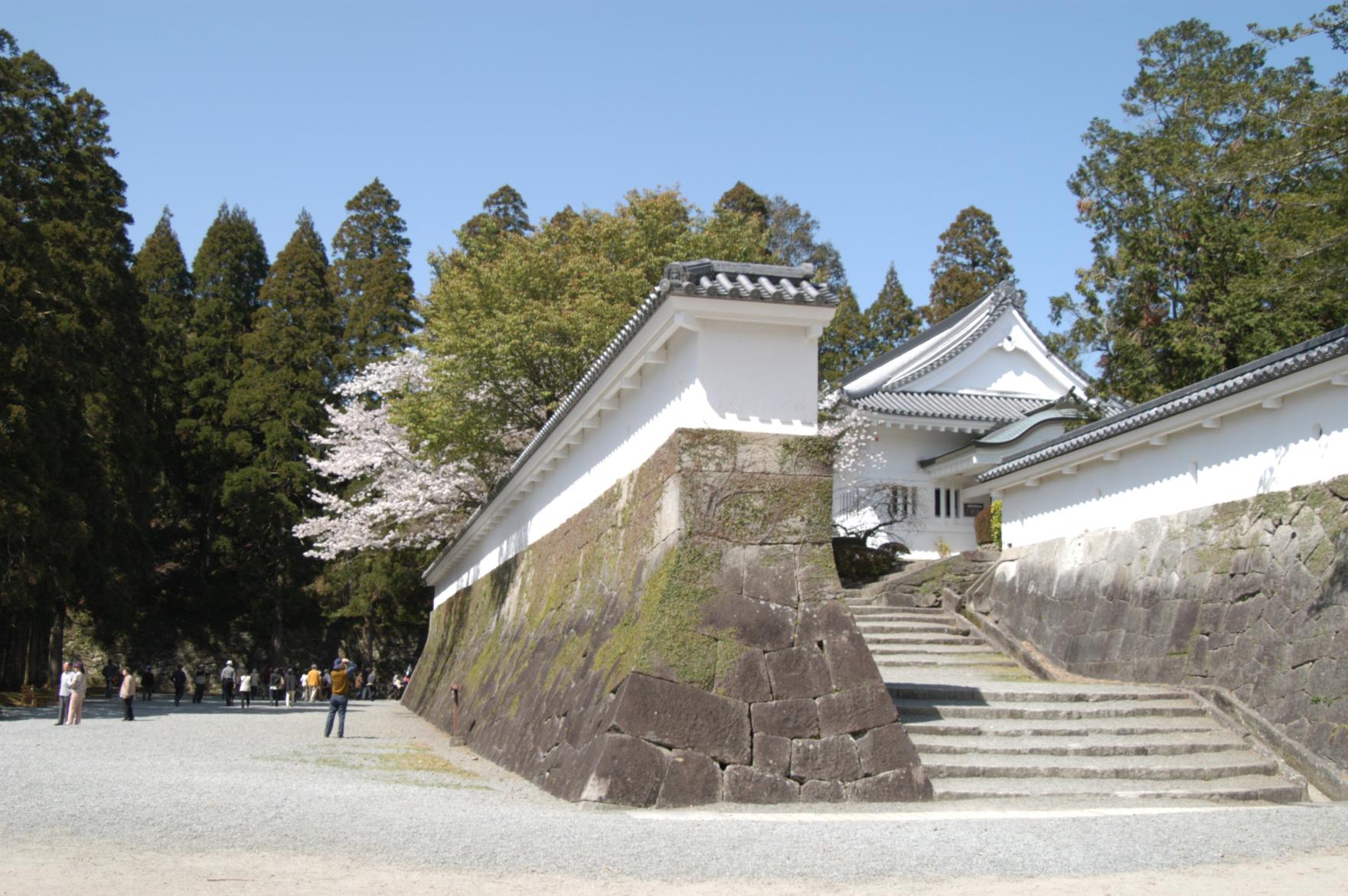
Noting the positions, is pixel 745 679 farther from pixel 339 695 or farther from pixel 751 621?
pixel 339 695

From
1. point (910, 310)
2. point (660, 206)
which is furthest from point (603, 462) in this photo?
point (910, 310)

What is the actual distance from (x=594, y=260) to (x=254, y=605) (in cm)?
2152

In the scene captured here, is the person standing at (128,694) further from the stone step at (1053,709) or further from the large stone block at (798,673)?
the large stone block at (798,673)

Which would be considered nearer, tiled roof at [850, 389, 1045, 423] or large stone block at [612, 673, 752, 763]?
large stone block at [612, 673, 752, 763]

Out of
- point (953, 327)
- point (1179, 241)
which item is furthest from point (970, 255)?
point (1179, 241)

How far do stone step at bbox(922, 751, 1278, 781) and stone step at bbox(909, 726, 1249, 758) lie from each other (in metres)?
0.07

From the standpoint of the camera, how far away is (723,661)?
8219mm

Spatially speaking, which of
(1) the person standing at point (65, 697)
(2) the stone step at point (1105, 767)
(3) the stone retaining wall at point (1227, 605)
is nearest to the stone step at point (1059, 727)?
(2) the stone step at point (1105, 767)

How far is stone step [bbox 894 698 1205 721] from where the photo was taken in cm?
1026

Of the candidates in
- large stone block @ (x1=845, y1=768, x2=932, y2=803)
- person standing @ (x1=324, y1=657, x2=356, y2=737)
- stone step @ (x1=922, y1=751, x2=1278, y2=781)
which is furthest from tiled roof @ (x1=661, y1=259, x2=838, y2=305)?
person standing @ (x1=324, y1=657, x2=356, y2=737)

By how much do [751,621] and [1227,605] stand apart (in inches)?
217

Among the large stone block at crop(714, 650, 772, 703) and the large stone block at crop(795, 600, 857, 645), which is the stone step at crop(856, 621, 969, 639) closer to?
the large stone block at crop(795, 600, 857, 645)

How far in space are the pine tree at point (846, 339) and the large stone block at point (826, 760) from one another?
2744 centimetres

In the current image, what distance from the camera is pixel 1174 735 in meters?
10.1
